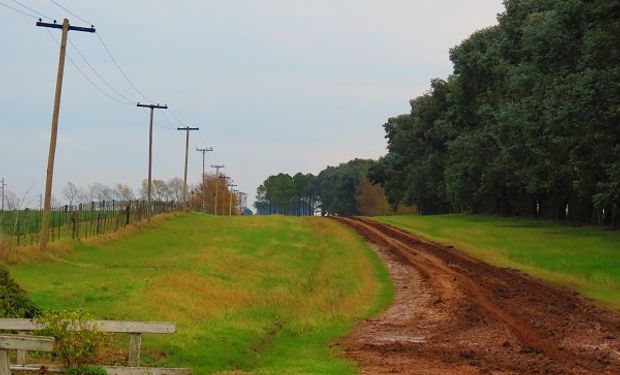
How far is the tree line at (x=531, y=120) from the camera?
30.6 m

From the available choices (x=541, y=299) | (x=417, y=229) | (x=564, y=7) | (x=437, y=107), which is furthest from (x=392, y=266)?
(x=437, y=107)

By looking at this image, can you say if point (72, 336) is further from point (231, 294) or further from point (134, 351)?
point (231, 294)

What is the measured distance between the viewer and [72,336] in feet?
34.2

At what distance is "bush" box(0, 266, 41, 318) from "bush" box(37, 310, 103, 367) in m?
2.16

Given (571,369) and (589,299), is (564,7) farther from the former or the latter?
(571,369)

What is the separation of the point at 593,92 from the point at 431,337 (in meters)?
16.3

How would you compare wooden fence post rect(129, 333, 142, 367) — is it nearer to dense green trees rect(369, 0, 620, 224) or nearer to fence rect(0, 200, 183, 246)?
fence rect(0, 200, 183, 246)

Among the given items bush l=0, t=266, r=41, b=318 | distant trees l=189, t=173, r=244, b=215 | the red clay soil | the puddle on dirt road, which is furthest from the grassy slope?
distant trees l=189, t=173, r=244, b=215

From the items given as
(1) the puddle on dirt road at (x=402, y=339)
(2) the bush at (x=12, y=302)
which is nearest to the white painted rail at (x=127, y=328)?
(2) the bush at (x=12, y=302)

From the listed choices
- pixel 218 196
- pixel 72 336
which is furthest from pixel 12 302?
pixel 218 196

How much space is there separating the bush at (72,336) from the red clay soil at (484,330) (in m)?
4.52

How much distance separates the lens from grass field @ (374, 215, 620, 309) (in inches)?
1010

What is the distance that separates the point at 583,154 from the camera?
36.1m

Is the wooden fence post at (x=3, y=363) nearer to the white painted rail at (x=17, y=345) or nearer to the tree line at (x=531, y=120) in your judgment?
the white painted rail at (x=17, y=345)
